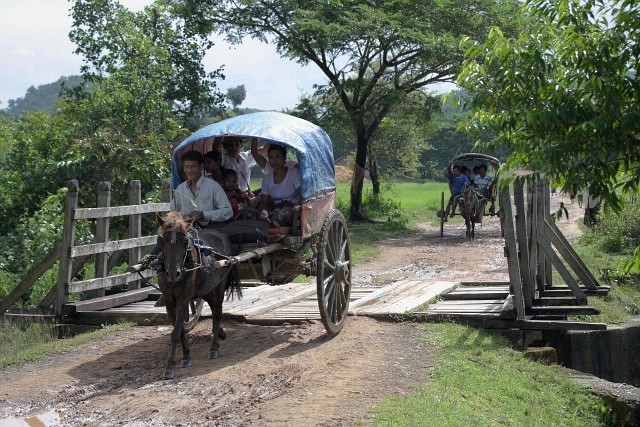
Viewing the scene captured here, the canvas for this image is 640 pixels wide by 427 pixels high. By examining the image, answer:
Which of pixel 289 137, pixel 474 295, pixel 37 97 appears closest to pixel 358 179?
pixel 474 295

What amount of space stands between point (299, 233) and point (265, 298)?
3008mm

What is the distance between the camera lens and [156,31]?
24.1 m

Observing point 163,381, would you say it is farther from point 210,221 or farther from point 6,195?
point 6,195

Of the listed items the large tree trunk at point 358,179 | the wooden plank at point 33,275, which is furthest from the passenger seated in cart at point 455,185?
the wooden plank at point 33,275

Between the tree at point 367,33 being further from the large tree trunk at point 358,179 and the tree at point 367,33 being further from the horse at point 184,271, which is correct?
the horse at point 184,271

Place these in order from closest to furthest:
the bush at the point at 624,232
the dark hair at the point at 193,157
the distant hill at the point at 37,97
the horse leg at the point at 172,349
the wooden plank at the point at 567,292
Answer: the horse leg at the point at 172,349, the dark hair at the point at 193,157, the wooden plank at the point at 567,292, the bush at the point at 624,232, the distant hill at the point at 37,97

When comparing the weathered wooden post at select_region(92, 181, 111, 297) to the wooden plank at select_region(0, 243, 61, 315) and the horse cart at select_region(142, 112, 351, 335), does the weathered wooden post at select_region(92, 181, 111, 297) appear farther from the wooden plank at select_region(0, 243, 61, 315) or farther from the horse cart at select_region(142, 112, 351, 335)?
the horse cart at select_region(142, 112, 351, 335)

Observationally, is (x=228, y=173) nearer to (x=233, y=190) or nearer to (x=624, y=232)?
(x=233, y=190)

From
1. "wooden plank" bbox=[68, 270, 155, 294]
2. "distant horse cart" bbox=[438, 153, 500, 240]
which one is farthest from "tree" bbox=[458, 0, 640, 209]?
"distant horse cart" bbox=[438, 153, 500, 240]

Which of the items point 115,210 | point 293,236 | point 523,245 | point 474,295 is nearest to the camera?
point 293,236

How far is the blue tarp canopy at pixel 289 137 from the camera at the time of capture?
9375 millimetres

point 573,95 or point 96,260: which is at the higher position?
point 573,95

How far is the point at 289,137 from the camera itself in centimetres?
949

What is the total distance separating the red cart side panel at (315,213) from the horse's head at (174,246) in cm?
177
